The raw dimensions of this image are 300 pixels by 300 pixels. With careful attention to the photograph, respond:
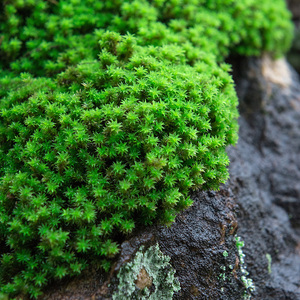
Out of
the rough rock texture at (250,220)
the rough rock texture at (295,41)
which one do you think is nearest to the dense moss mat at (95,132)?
the rough rock texture at (250,220)

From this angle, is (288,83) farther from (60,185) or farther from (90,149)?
(60,185)

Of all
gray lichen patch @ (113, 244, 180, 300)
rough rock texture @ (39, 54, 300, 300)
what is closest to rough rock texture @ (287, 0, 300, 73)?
rough rock texture @ (39, 54, 300, 300)

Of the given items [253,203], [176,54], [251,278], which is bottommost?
[251,278]

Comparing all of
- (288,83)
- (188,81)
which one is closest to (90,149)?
(188,81)

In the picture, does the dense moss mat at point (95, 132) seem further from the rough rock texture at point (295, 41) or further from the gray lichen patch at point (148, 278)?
the rough rock texture at point (295, 41)

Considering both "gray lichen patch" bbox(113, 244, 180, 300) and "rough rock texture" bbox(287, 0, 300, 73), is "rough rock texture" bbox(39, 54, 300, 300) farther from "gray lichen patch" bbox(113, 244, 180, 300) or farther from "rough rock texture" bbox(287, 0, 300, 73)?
"rough rock texture" bbox(287, 0, 300, 73)
